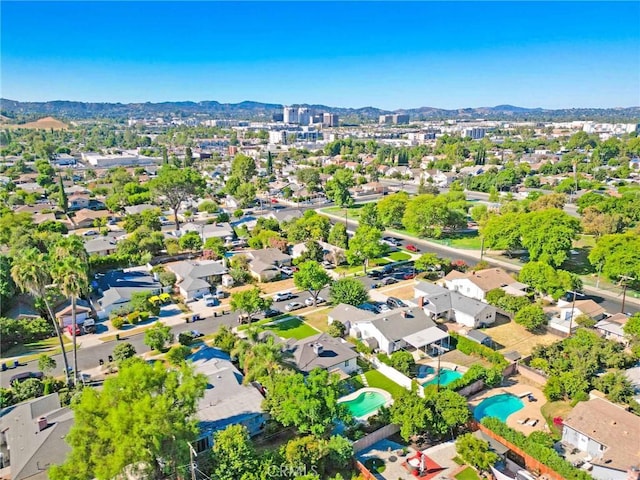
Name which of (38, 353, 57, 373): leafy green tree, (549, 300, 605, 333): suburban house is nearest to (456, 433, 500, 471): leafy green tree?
(549, 300, 605, 333): suburban house

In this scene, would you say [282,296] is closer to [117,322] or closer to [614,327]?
[117,322]

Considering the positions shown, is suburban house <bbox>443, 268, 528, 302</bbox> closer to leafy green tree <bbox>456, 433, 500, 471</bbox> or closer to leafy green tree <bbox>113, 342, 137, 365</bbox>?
leafy green tree <bbox>456, 433, 500, 471</bbox>

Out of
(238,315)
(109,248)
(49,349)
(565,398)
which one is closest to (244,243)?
(109,248)

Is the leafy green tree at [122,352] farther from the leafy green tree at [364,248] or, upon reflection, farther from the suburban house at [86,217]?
the suburban house at [86,217]

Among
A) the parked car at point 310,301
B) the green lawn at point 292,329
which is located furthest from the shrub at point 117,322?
the parked car at point 310,301

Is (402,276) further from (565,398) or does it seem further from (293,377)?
(293,377)
